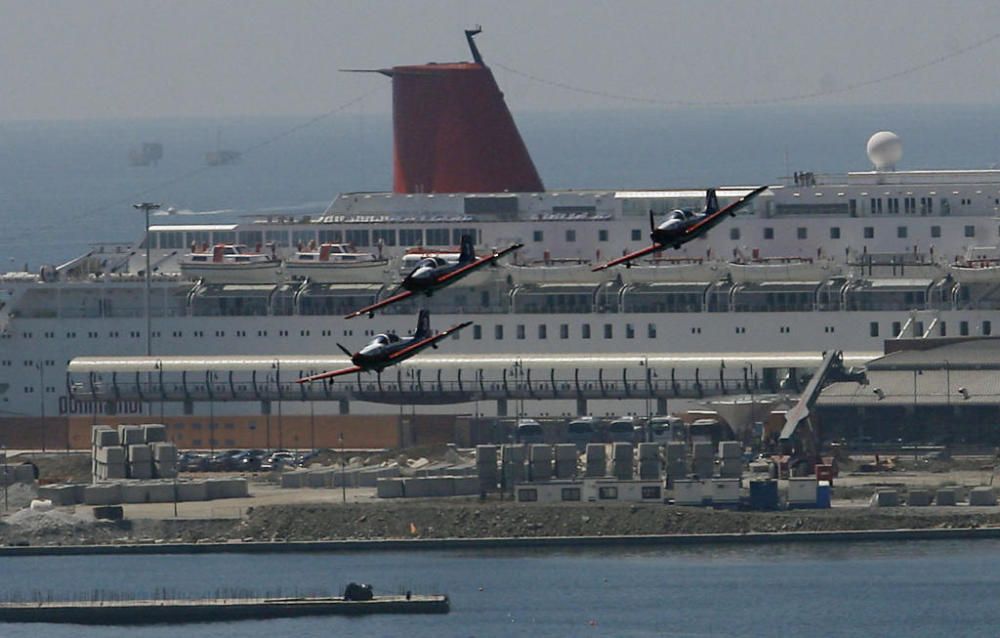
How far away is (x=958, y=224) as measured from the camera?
292 ft

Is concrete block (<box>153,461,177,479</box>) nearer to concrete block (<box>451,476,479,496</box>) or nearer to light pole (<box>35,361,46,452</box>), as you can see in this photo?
concrete block (<box>451,476,479,496</box>)

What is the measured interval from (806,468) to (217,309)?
2074 centimetres

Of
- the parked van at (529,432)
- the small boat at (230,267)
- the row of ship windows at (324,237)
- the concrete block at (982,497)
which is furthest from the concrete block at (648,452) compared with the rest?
the small boat at (230,267)

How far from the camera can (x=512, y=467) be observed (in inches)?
2948

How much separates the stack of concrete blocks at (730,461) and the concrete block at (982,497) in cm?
516

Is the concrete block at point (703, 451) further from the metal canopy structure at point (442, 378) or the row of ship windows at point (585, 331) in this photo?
the row of ship windows at point (585, 331)

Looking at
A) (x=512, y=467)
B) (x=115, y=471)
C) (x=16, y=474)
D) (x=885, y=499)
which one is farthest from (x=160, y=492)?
(x=885, y=499)

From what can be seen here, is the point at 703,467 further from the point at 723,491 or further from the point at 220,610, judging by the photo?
the point at 220,610

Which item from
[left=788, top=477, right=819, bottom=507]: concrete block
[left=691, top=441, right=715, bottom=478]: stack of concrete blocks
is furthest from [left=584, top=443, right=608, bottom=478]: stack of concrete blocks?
[left=788, top=477, right=819, bottom=507]: concrete block

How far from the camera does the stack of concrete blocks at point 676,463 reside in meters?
74.1

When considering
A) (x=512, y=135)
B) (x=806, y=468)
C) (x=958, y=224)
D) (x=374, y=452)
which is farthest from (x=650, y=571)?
(x=512, y=135)

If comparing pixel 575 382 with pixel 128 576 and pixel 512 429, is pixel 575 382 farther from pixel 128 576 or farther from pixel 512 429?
pixel 128 576

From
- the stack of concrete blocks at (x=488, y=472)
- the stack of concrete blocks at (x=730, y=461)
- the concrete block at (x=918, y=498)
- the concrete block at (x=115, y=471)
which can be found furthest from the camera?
the concrete block at (x=115, y=471)

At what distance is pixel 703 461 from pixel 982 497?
625cm
